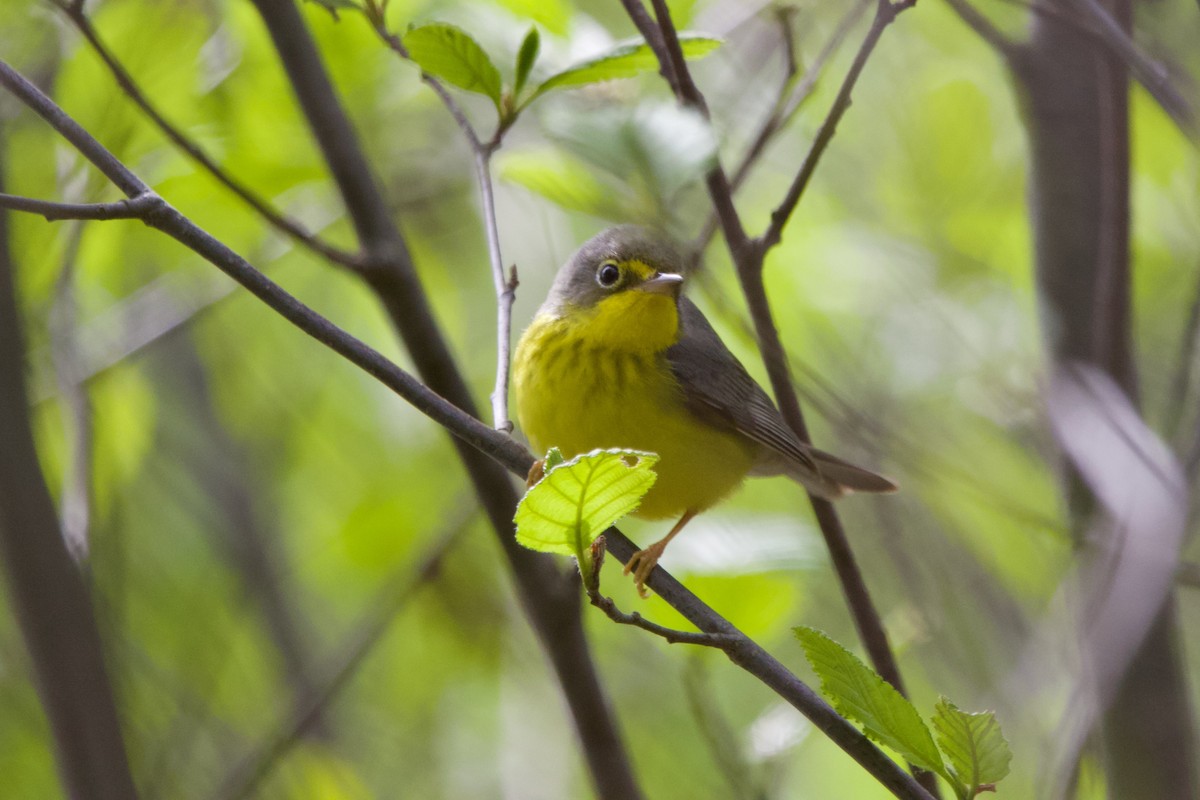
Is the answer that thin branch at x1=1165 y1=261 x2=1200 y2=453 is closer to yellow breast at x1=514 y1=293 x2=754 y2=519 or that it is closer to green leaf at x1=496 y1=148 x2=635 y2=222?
yellow breast at x1=514 y1=293 x2=754 y2=519

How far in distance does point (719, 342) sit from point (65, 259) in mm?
2394

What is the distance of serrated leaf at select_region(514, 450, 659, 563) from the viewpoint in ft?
6.69

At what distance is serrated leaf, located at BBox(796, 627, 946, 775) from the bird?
1.53 meters

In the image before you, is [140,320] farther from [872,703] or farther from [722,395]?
[872,703]

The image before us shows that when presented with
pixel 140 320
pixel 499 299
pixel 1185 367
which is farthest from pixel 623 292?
pixel 140 320

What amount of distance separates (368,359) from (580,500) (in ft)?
1.55

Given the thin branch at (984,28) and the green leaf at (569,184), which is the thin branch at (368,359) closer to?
the green leaf at (569,184)

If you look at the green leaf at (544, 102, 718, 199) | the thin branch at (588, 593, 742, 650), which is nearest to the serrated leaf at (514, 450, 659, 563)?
the thin branch at (588, 593, 742, 650)

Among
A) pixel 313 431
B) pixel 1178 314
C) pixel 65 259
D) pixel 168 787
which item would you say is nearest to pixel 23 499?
pixel 65 259

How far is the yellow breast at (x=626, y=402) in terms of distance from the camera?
3906mm

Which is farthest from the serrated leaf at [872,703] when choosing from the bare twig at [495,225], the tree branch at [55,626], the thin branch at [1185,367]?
the thin branch at [1185,367]

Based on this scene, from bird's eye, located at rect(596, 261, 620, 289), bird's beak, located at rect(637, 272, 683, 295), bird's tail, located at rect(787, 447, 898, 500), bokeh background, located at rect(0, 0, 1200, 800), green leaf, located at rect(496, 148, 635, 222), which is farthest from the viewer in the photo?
bird's tail, located at rect(787, 447, 898, 500)

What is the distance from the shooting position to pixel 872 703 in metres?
2.13

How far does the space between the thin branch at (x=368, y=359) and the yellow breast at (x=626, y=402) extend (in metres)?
1.63
